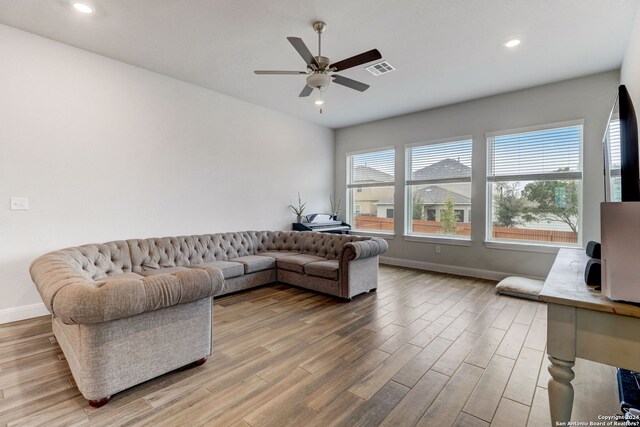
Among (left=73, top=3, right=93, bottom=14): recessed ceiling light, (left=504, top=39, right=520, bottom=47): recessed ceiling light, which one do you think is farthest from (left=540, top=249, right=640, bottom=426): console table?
(left=73, top=3, right=93, bottom=14): recessed ceiling light

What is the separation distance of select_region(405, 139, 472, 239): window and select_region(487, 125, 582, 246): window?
41cm

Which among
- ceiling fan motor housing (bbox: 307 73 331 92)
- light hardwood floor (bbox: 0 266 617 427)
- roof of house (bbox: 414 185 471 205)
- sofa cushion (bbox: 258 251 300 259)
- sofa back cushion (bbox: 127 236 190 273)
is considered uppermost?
ceiling fan motor housing (bbox: 307 73 331 92)

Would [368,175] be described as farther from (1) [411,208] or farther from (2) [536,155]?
(2) [536,155]

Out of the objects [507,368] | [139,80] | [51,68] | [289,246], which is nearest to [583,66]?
[507,368]

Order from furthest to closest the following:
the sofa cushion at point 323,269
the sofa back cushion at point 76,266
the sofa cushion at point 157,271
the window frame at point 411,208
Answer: the window frame at point 411,208, the sofa cushion at point 323,269, the sofa cushion at point 157,271, the sofa back cushion at point 76,266

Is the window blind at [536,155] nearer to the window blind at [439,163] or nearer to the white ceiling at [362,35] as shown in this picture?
the window blind at [439,163]

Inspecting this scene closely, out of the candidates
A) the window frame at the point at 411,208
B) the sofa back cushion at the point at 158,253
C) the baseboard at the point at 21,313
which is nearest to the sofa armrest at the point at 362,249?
the window frame at the point at 411,208

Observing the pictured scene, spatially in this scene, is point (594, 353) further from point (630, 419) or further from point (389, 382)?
point (389, 382)

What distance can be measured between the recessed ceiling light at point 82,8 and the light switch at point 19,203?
2.03 metres

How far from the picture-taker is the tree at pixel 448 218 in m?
5.44

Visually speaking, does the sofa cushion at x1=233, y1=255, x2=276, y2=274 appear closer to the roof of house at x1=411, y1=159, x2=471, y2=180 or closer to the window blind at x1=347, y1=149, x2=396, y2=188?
the window blind at x1=347, y1=149, x2=396, y2=188

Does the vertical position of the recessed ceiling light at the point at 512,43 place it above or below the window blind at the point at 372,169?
above

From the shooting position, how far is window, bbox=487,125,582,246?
431 centimetres

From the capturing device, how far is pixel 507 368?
2.29m
